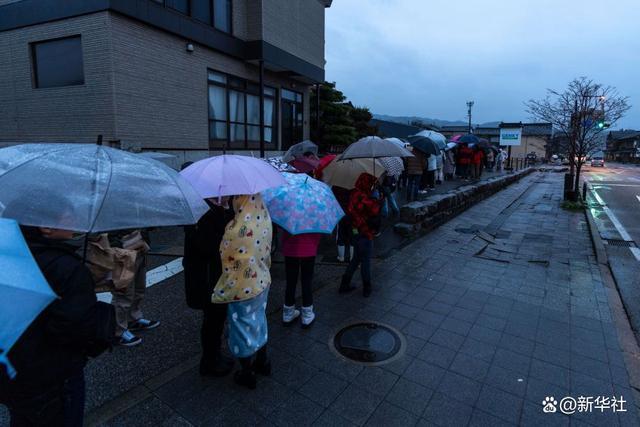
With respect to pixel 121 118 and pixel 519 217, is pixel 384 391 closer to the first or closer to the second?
pixel 121 118

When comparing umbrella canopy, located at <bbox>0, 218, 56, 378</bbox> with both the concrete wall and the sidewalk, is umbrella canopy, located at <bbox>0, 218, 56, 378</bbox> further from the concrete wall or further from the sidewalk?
the concrete wall

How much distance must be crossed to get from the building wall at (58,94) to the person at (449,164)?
14416mm

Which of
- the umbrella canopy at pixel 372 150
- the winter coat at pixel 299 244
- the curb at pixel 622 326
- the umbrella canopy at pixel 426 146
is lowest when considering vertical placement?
the curb at pixel 622 326

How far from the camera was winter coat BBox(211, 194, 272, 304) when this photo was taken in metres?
2.83

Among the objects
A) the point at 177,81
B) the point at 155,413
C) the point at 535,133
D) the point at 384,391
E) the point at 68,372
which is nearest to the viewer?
the point at 68,372

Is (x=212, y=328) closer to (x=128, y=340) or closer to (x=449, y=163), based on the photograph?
(x=128, y=340)

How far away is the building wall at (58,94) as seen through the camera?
990 centimetres

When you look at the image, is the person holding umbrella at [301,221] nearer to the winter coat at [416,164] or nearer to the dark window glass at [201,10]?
the winter coat at [416,164]

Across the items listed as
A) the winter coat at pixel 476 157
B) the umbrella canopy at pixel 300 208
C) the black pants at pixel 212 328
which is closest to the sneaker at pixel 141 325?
the black pants at pixel 212 328

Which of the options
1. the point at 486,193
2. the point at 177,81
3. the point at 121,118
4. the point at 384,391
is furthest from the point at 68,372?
the point at 486,193

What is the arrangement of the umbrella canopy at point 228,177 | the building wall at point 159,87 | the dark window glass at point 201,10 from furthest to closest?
1. the dark window glass at point 201,10
2. the building wall at point 159,87
3. the umbrella canopy at point 228,177

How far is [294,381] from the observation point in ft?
10.8

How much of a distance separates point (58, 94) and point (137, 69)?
2.52m

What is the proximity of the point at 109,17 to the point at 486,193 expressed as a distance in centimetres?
1449
